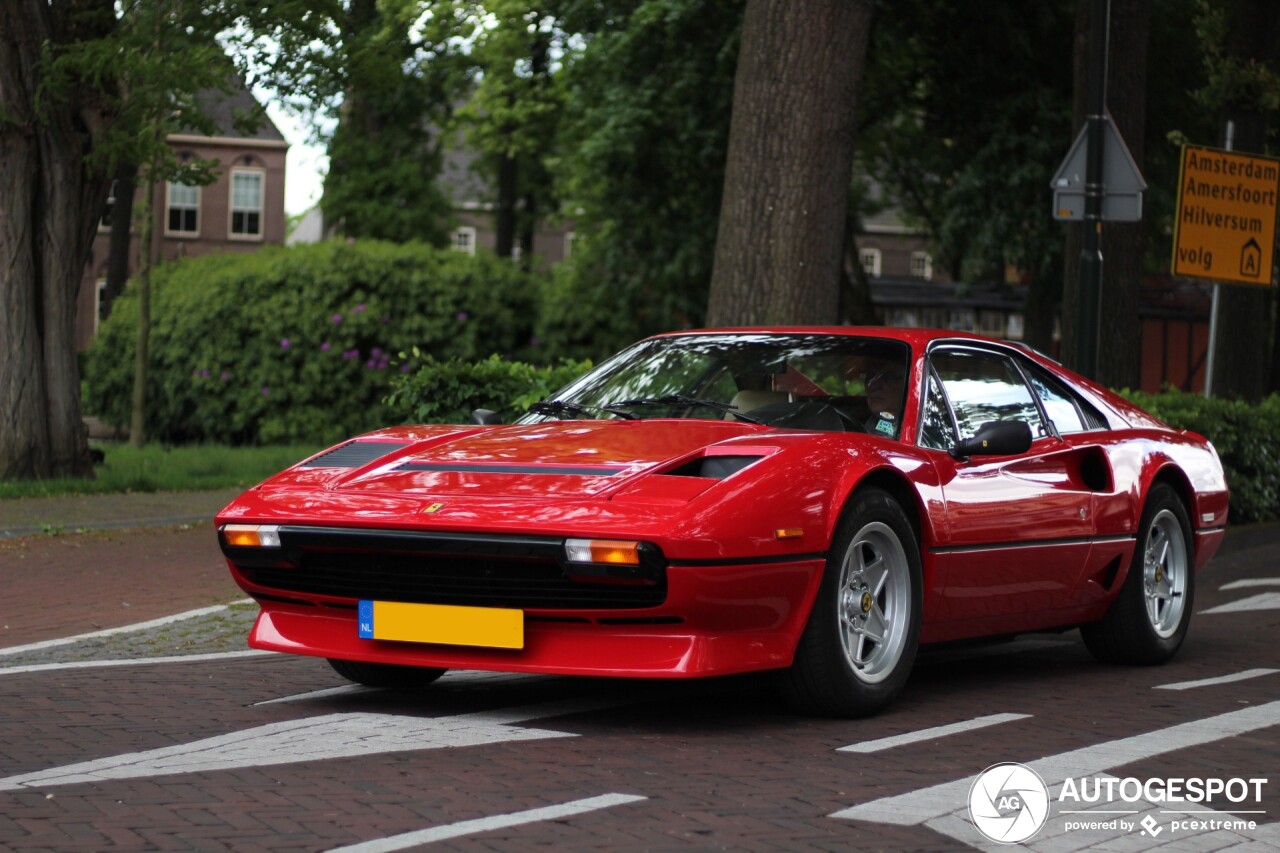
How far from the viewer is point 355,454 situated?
21.1 feet

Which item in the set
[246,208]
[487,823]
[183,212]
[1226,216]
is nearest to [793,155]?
[1226,216]

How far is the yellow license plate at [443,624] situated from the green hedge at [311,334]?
1760 centimetres

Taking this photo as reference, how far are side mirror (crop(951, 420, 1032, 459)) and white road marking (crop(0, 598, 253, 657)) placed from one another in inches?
157

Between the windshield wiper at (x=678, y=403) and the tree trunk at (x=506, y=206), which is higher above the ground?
the tree trunk at (x=506, y=206)

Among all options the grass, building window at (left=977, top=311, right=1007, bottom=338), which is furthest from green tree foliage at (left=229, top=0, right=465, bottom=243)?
building window at (left=977, top=311, right=1007, bottom=338)

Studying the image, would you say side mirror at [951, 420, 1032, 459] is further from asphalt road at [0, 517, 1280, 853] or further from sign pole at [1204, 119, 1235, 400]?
sign pole at [1204, 119, 1235, 400]

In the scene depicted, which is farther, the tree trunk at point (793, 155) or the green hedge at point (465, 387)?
the green hedge at point (465, 387)

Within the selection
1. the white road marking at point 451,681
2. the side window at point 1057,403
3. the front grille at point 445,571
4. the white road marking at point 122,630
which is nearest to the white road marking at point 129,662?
the white road marking at point 122,630

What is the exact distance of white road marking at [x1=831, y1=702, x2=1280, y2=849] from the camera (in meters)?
A: 4.55

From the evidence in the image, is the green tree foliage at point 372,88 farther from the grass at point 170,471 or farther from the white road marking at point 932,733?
the white road marking at point 932,733

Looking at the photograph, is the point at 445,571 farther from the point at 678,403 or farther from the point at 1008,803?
the point at 1008,803

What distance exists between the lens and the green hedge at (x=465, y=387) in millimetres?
13031

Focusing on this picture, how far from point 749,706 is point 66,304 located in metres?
10.3

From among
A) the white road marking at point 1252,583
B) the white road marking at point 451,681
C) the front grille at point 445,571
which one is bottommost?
the white road marking at point 1252,583
